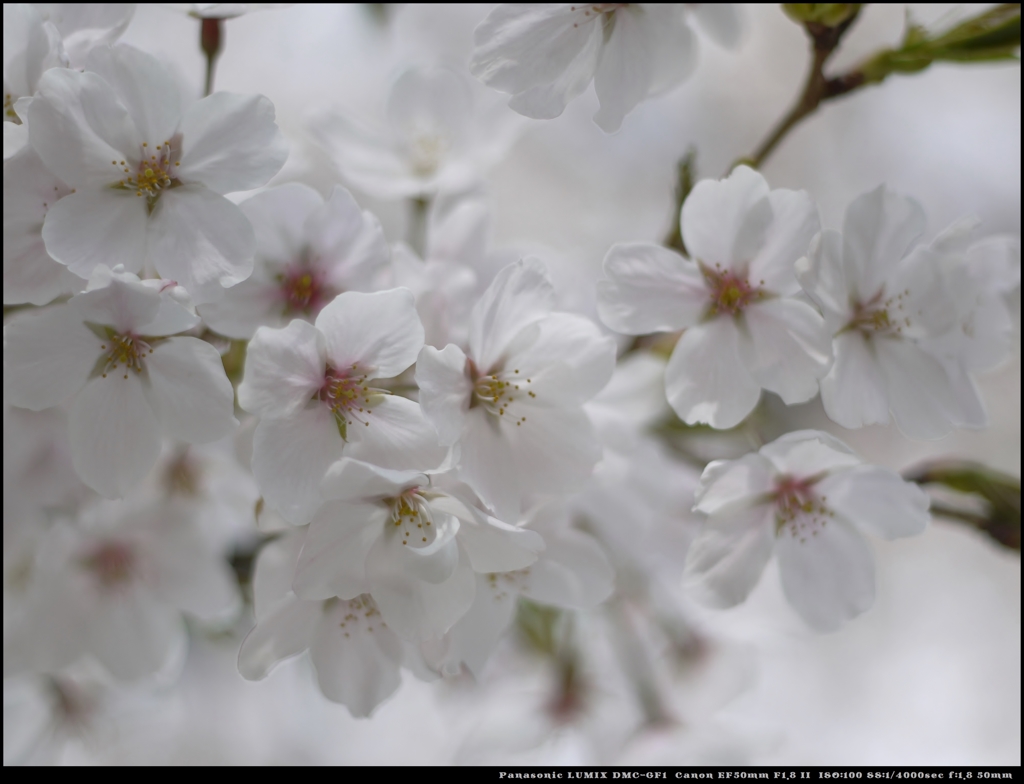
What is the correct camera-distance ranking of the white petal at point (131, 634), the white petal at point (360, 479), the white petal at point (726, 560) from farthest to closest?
the white petal at point (131, 634) → the white petal at point (726, 560) → the white petal at point (360, 479)

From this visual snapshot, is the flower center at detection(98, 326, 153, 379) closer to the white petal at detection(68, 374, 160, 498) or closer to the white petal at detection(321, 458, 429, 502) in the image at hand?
the white petal at detection(68, 374, 160, 498)

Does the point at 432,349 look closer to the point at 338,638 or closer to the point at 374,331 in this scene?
the point at 374,331

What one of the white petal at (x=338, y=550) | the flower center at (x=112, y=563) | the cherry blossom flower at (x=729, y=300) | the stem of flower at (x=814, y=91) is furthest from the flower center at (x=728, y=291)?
the flower center at (x=112, y=563)

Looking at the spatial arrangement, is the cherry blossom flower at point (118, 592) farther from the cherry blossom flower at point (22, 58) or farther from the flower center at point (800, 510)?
the flower center at point (800, 510)

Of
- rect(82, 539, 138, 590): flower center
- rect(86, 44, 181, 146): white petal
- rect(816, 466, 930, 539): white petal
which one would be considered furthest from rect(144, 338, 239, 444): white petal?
rect(816, 466, 930, 539): white petal

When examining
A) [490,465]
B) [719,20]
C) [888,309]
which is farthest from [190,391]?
[719,20]

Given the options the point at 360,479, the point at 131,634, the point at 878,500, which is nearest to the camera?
the point at 360,479

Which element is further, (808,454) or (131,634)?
(131,634)

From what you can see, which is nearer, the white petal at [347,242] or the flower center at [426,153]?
the white petal at [347,242]
